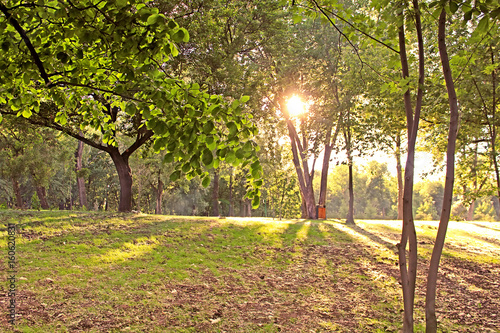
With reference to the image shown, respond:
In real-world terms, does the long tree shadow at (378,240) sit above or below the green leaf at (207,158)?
below

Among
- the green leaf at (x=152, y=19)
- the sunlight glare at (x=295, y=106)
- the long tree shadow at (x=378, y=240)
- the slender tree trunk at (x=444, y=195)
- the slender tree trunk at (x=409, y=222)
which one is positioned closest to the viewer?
the green leaf at (x=152, y=19)

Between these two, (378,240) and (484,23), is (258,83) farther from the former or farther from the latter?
(484,23)

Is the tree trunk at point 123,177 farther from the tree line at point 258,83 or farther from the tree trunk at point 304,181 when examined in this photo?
the tree trunk at point 304,181

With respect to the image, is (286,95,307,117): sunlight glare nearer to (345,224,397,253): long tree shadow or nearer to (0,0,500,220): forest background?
(0,0,500,220): forest background

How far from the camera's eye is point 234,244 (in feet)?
36.0

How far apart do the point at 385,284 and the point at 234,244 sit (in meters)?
4.84

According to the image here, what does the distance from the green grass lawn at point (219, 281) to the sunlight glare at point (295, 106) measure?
1052cm

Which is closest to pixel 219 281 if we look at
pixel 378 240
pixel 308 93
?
pixel 378 240

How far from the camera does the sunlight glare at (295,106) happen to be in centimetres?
2083

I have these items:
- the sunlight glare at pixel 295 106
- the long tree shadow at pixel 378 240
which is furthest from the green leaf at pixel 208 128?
the sunlight glare at pixel 295 106

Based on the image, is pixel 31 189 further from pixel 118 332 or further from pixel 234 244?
pixel 118 332

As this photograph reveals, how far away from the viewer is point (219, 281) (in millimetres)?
7605

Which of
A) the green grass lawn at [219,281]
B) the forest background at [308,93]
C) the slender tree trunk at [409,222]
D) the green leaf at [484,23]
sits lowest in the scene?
the green grass lawn at [219,281]

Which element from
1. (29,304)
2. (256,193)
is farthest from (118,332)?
(256,193)
